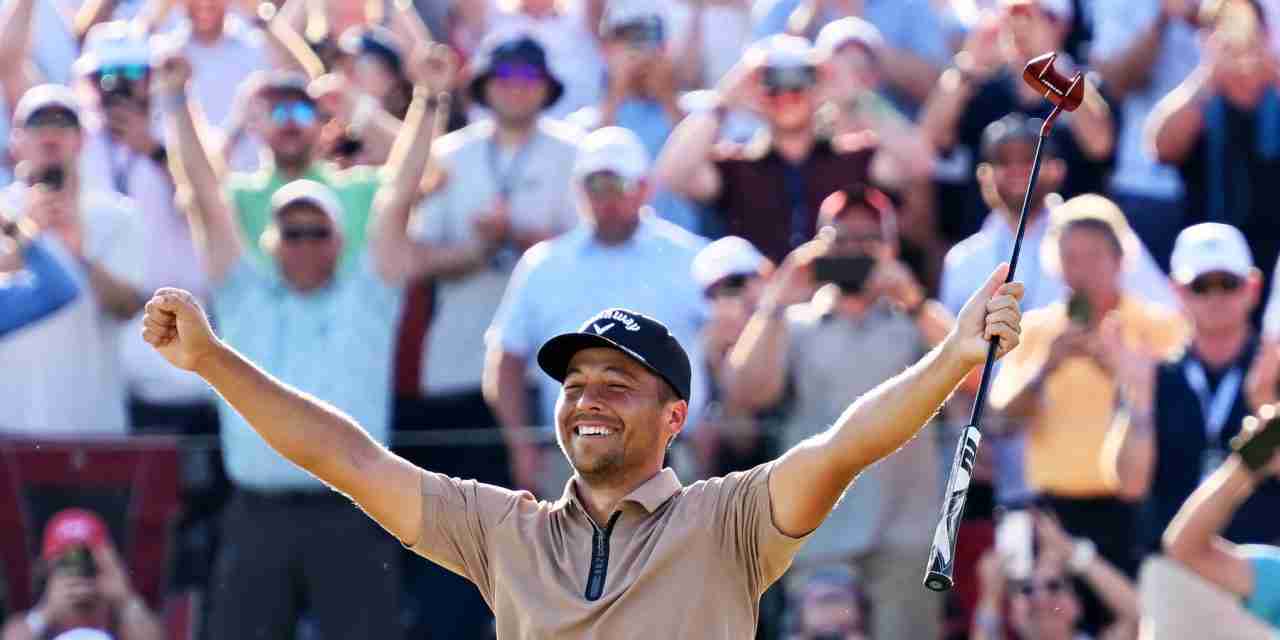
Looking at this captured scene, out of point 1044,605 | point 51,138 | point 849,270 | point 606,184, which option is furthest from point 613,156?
point 1044,605

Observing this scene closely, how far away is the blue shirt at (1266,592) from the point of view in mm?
9062

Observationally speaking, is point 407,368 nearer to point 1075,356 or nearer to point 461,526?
point 1075,356

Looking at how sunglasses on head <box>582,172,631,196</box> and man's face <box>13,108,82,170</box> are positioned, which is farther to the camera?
man's face <box>13,108,82,170</box>

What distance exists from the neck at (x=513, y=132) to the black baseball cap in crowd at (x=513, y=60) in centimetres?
13

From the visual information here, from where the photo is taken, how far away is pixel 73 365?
10305mm

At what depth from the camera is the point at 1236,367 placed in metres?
9.76

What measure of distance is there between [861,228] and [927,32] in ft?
7.52

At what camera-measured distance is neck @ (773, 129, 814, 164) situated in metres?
10.9

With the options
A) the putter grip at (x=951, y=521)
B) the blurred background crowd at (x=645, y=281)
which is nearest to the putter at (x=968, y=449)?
the putter grip at (x=951, y=521)

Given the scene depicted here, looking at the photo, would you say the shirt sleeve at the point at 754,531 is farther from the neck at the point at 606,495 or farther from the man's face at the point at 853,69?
the man's face at the point at 853,69

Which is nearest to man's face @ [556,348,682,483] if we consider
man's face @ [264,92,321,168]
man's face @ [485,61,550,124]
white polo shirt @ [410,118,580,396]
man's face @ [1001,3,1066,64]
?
white polo shirt @ [410,118,580,396]

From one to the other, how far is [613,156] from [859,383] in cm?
134

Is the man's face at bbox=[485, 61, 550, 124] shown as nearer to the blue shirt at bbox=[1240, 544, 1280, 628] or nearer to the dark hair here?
the dark hair

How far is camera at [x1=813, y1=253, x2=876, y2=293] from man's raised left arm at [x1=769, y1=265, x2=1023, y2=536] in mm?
4298
